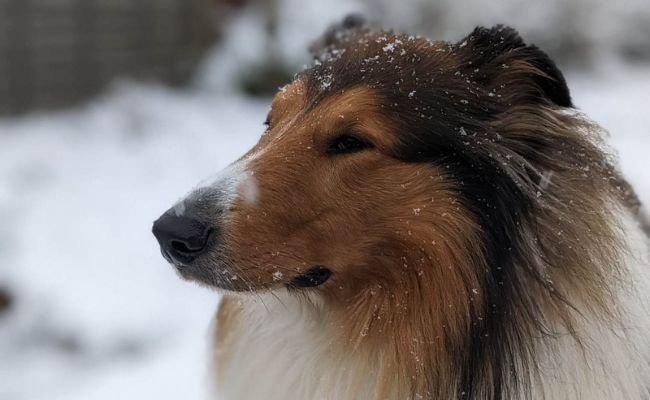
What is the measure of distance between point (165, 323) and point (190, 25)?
559cm

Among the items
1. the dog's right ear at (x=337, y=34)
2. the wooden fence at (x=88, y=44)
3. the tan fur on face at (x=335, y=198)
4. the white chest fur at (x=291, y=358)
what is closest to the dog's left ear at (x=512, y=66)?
the tan fur on face at (x=335, y=198)

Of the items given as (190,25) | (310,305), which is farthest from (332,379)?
(190,25)

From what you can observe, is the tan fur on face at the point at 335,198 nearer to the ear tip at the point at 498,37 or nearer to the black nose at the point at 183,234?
the black nose at the point at 183,234

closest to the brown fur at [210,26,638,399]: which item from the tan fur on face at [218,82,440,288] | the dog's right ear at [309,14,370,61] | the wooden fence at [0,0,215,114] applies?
the tan fur on face at [218,82,440,288]

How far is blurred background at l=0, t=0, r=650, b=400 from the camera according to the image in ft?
15.0

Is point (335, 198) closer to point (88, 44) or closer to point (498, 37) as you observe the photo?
point (498, 37)

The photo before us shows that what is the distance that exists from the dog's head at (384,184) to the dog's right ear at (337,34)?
579 millimetres

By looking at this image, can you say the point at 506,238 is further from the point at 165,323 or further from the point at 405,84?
the point at 165,323

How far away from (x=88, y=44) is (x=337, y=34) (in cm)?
658

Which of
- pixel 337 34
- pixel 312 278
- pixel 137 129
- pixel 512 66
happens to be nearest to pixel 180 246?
A: pixel 312 278

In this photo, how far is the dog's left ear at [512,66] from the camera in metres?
2.12

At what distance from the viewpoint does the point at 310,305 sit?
2330mm

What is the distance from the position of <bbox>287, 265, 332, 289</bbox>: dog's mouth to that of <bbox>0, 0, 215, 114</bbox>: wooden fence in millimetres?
6849

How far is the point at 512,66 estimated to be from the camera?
2.17 meters
